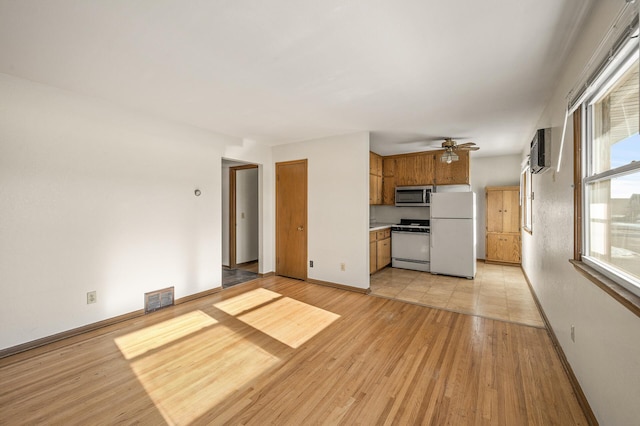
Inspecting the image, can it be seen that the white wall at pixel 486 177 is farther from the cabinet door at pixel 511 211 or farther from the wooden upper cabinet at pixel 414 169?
the wooden upper cabinet at pixel 414 169

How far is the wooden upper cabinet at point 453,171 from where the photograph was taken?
5.03 m

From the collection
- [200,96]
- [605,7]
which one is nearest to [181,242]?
[200,96]

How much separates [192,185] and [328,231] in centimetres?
215

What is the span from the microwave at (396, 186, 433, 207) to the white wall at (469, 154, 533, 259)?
5.46 ft

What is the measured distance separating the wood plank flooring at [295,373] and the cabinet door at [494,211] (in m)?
3.60

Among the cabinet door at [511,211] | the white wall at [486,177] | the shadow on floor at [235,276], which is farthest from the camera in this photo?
the white wall at [486,177]

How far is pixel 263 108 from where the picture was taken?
10.1 feet

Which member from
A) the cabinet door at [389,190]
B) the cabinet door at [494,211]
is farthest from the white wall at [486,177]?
the cabinet door at [389,190]

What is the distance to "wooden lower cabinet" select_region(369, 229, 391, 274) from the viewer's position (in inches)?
190

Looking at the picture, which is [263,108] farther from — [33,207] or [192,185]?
[33,207]

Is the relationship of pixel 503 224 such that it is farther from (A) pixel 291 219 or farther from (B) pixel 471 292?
(A) pixel 291 219

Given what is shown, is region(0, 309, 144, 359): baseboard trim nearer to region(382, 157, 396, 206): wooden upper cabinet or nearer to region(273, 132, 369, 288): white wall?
region(273, 132, 369, 288): white wall

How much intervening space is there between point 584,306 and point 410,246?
370 cm

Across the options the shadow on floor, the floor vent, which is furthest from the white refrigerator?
the floor vent
